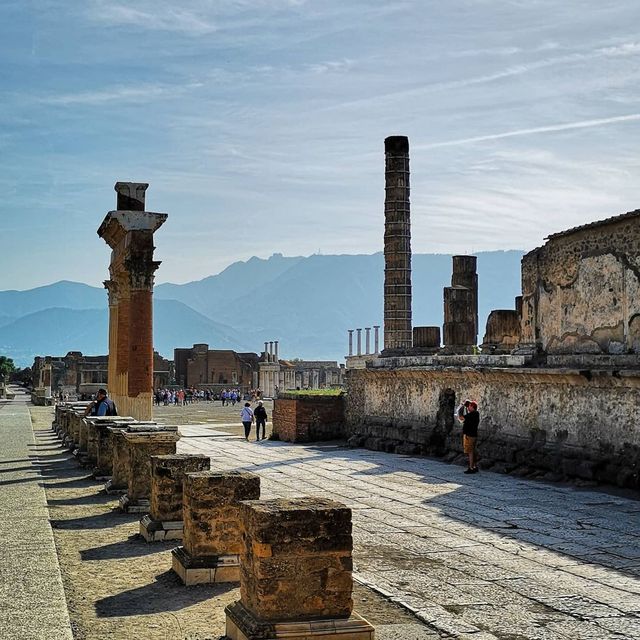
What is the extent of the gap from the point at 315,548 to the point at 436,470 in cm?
1017

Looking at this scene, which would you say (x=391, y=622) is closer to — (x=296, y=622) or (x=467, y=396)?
(x=296, y=622)

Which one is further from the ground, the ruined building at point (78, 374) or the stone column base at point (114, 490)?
the ruined building at point (78, 374)

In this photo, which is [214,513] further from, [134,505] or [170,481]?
[134,505]

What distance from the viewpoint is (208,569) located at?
7004 millimetres

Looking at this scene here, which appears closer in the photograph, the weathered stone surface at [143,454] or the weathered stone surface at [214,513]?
the weathered stone surface at [214,513]

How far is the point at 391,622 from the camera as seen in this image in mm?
5855

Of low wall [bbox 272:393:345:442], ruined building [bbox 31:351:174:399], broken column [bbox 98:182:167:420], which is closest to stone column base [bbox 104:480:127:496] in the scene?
broken column [bbox 98:182:167:420]

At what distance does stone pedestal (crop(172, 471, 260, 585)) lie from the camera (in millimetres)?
7016

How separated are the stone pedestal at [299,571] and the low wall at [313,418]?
16.9 metres

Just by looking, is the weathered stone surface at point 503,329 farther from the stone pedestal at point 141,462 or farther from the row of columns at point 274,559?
the row of columns at point 274,559

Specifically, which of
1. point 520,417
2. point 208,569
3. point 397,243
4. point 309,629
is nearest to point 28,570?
point 208,569

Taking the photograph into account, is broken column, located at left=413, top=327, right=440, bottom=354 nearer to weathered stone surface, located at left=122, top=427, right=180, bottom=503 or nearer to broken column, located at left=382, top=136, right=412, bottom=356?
broken column, located at left=382, top=136, right=412, bottom=356

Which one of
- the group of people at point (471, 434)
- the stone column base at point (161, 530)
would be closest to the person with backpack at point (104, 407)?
the group of people at point (471, 434)

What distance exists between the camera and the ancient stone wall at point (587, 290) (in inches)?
542
